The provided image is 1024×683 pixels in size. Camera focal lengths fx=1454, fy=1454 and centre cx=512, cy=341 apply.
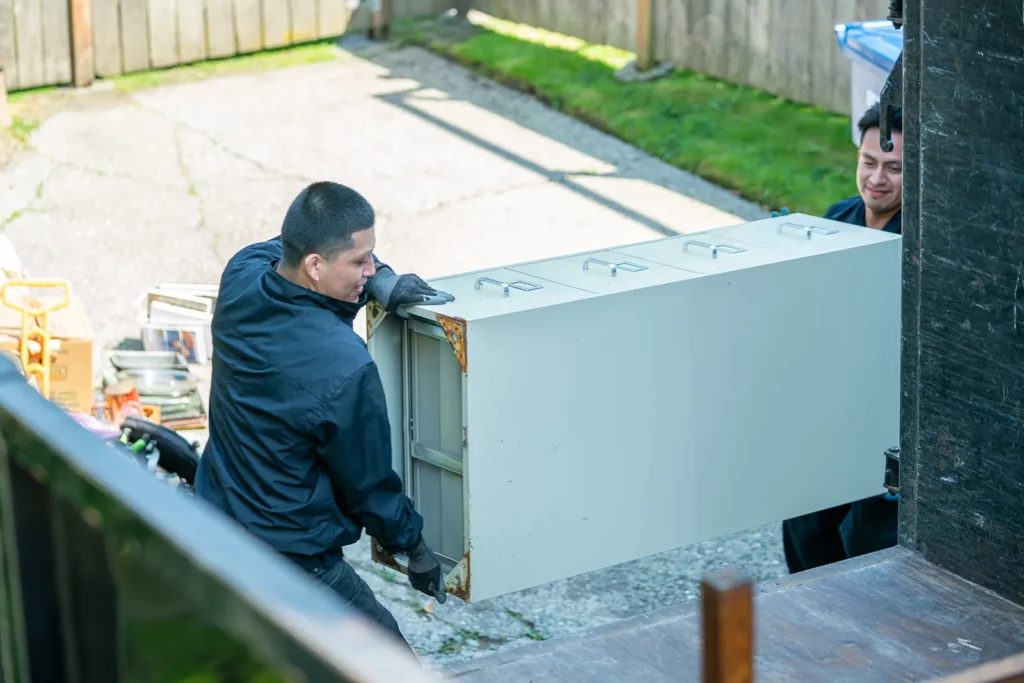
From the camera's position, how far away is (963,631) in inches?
125

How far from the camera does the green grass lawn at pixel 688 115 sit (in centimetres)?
903

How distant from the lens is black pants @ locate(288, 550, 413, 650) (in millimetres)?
3812

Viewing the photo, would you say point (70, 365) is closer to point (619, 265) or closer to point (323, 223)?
point (323, 223)

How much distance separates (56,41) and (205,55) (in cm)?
131

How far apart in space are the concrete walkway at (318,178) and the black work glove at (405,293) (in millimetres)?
3703

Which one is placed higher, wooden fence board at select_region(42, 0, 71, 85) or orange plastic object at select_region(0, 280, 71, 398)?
wooden fence board at select_region(42, 0, 71, 85)

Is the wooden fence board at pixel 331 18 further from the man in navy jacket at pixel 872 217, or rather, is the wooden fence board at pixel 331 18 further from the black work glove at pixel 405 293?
the black work glove at pixel 405 293

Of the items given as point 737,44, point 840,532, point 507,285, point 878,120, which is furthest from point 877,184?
point 737,44

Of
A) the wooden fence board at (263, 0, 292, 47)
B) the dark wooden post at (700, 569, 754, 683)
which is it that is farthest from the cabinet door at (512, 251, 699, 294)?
the wooden fence board at (263, 0, 292, 47)

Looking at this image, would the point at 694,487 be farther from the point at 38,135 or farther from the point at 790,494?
the point at 38,135

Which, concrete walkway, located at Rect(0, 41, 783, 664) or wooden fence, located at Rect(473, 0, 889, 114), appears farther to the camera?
wooden fence, located at Rect(473, 0, 889, 114)

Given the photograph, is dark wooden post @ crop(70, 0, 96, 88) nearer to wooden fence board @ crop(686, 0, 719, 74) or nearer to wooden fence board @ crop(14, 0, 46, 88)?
wooden fence board @ crop(14, 0, 46, 88)

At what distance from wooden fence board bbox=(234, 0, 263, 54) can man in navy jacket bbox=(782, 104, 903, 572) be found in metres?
8.13

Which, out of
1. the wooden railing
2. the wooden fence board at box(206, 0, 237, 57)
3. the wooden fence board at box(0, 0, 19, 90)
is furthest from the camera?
the wooden fence board at box(206, 0, 237, 57)
